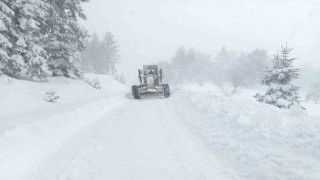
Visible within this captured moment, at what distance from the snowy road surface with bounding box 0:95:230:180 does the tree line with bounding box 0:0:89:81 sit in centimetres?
798

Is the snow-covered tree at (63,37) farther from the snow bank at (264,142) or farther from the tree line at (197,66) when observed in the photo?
the tree line at (197,66)

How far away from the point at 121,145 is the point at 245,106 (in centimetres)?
630

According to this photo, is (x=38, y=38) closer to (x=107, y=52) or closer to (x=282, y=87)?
(x=282, y=87)

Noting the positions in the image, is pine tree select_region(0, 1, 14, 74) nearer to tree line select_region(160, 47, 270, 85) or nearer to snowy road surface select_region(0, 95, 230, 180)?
snowy road surface select_region(0, 95, 230, 180)

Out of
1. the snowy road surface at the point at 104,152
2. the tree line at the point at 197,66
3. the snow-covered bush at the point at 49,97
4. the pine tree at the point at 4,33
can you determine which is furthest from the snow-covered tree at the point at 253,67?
the snowy road surface at the point at 104,152

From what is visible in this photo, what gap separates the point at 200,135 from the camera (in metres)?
9.94

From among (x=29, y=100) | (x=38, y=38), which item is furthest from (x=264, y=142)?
(x=38, y=38)

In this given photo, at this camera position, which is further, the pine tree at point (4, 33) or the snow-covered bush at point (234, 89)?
the snow-covered bush at point (234, 89)

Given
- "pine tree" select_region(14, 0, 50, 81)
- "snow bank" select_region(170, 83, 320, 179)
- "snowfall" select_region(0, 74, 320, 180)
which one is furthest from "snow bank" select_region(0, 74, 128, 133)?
"snow bank" select_region(170, 83, 320, 179)

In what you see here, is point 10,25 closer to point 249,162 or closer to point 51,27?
point 51,27

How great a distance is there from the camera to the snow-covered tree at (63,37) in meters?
25.3

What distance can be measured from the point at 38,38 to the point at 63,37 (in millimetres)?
5277

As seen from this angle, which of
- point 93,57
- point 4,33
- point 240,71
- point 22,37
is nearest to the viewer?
point 4,33

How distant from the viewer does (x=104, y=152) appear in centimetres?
819
